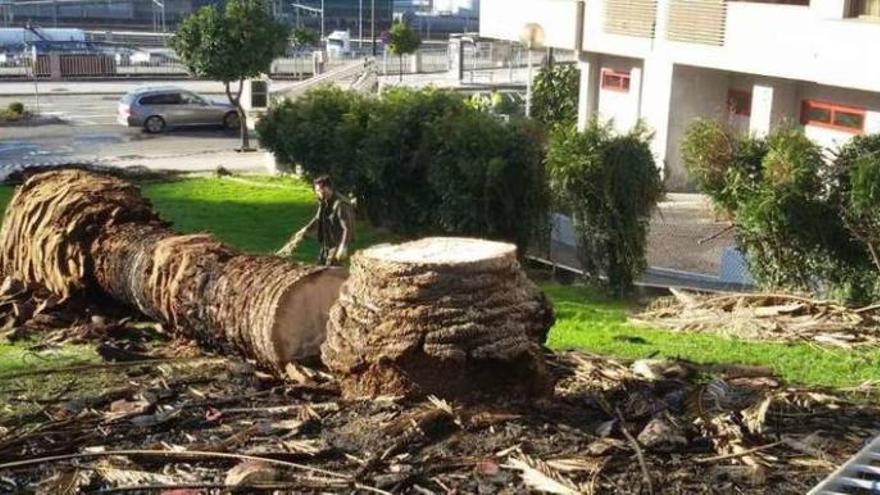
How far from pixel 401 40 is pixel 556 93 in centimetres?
1905

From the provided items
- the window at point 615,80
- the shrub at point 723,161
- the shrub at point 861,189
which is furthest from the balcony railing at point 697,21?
the shrub at point 861,189

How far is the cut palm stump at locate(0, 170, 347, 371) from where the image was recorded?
806cm

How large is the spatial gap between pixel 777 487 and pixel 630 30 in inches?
790

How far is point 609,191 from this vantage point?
13.6m

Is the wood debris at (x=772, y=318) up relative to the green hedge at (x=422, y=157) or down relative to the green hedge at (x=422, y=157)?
down

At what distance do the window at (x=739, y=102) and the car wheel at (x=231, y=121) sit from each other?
54.4 feet

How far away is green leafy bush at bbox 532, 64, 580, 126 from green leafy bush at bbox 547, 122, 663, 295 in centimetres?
1676

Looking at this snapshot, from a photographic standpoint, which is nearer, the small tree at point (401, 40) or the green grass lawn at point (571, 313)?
the green grass lawn at point (571, 313)

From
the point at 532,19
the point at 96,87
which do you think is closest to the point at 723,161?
the point at 532,19

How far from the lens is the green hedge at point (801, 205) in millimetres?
11703

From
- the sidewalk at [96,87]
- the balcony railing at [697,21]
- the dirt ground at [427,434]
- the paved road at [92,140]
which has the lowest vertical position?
the paved road at [92,140]

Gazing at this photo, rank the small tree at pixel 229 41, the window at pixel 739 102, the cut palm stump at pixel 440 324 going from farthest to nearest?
the small tree at pixel 229 41 < the window at pixel 739 102 < the cut palm stump at pixel 440 324

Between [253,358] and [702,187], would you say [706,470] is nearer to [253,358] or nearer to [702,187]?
[253,358]

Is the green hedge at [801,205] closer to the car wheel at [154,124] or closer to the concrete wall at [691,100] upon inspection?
the concrete wall at [691,100]
